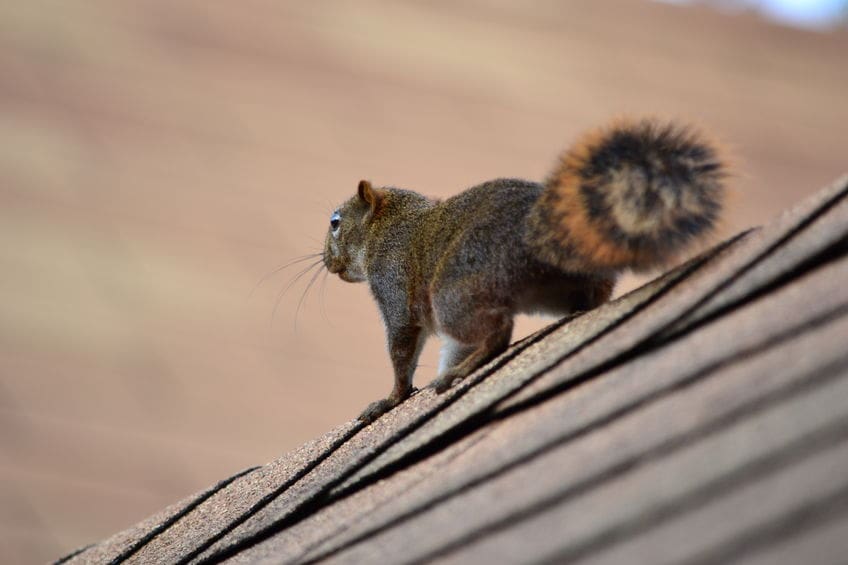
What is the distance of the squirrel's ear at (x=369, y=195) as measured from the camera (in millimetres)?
3748

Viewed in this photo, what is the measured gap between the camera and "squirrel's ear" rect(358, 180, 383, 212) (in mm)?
3748

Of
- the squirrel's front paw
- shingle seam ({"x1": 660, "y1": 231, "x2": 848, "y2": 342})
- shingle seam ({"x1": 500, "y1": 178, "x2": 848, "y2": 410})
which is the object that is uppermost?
the squirrel's front paw

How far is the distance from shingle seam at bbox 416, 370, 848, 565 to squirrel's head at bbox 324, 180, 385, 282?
2.17 meters

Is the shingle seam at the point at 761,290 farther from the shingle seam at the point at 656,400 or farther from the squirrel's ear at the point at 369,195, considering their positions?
the squirrel's ear at the point at 369,195

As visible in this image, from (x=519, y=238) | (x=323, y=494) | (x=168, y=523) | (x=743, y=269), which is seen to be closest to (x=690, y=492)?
(x=743, y=269)

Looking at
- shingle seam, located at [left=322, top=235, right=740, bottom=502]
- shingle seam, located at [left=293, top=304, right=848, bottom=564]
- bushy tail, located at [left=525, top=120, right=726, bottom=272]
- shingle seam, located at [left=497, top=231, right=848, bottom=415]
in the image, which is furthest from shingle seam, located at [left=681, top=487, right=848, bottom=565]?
bushy tail, located at [left=525, top=120, right=726, bottom=272]

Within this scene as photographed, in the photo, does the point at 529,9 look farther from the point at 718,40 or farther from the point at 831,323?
the point at 831,323

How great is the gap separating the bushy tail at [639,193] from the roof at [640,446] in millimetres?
106

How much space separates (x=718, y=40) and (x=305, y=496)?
38.6ft

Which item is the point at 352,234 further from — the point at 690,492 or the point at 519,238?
the point at 690,492

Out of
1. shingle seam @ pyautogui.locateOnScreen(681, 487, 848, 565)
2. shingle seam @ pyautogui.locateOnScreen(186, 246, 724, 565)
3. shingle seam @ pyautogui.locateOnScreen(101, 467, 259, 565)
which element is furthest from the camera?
shingle seam @ pyautogui.locateOnScreen(101, 467, 259, 565)

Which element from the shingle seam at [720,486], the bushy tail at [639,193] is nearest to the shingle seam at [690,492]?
the shingle seam at [720,486]

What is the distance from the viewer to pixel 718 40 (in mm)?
13602

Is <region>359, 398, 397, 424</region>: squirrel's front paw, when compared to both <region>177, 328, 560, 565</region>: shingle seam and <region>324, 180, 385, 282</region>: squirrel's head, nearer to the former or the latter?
<region>177, 328, 560, 565</region>: shingle seam
